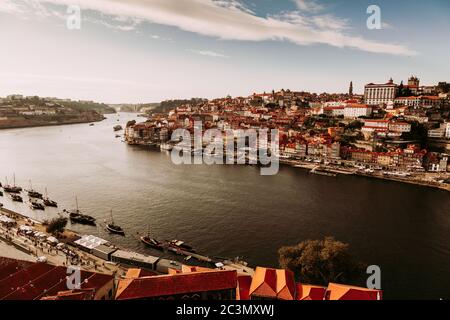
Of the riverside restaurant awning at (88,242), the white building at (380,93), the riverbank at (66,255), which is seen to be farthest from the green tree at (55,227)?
the white building at (380,93)

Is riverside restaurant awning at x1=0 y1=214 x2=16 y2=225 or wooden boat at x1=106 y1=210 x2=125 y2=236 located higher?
riverside restaurant awning at x1=0 y1=214 x2=16 y2=225

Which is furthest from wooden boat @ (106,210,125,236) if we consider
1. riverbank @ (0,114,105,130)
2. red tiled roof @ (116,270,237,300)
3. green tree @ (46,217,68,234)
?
riverbank @ (0,114,105,130)

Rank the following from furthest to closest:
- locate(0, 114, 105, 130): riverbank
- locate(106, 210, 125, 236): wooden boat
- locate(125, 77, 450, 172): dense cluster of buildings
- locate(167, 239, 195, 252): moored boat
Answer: locate(0, 114, 105, 130): riverbank → locate(125, 77, 450, 172): dense cluster of buildings → locate(106, 210, 125, 236): wooden boat → locate(167, 239, 195, 252): moored boat

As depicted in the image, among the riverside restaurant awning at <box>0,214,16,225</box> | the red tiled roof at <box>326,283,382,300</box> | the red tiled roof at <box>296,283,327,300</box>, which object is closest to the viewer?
the red tiled roof at <box>326,283,382,300</box>

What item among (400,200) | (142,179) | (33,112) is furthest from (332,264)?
(33,112)


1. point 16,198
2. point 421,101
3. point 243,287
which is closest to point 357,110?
point 421,101

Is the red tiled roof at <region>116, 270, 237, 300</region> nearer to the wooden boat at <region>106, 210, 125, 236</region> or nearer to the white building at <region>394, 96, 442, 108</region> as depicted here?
the wooden boat at <region>106, 210, 125, 236</region>

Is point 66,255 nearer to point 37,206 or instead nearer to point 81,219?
point 81,219

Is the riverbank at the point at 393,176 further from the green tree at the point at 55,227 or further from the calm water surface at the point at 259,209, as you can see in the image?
the green tree at the point at 55,227
